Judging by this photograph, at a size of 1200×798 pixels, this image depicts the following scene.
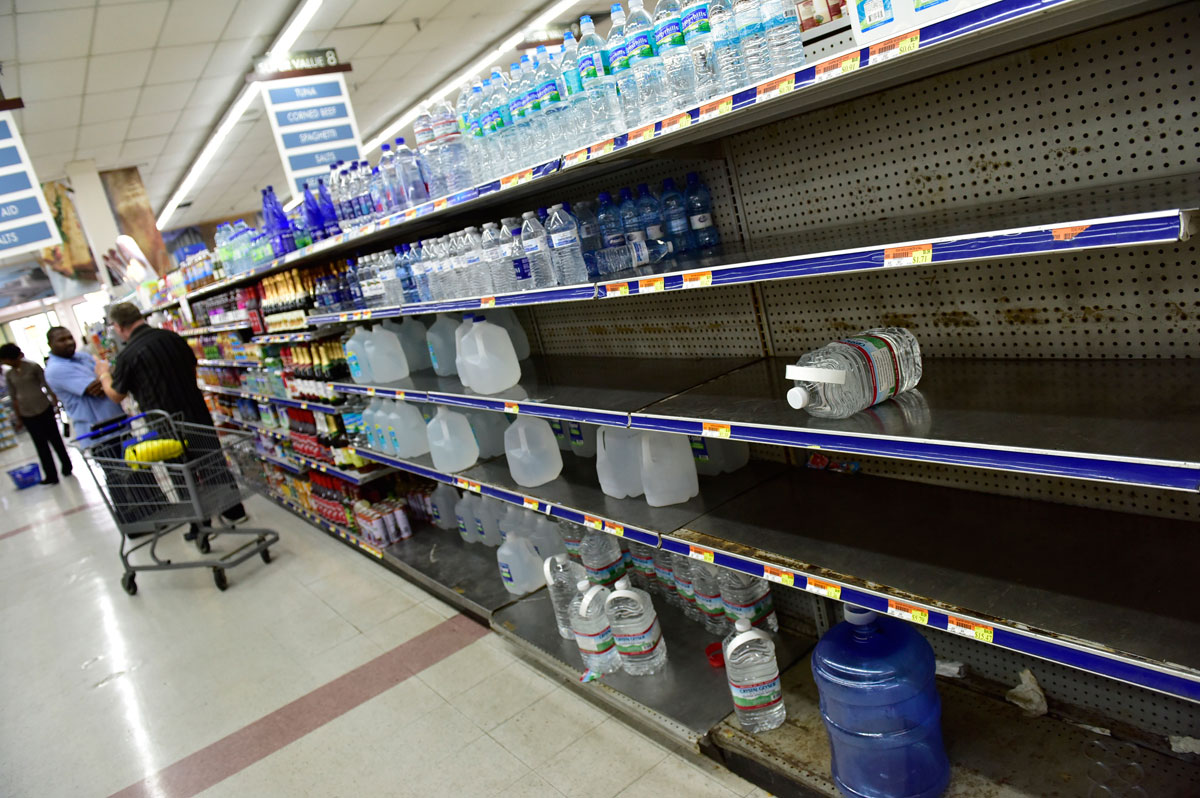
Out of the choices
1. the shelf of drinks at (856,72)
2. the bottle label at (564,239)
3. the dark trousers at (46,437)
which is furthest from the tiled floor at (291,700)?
the dark trousers at (46,437)

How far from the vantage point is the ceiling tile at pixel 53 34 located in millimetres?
5824

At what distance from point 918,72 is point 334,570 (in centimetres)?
444

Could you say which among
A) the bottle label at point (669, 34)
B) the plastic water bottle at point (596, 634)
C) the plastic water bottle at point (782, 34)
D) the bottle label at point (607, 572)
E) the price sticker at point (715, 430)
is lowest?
the plastic water bottle at point (596, 634)

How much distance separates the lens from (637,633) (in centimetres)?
279

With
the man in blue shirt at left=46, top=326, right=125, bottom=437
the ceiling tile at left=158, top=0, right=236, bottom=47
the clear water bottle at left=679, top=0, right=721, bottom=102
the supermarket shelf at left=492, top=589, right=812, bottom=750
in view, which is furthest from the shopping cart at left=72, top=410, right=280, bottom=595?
the clear water bottle at left=679, top=0, right=721, bottom=102

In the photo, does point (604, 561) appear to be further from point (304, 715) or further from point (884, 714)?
point (304, 715)

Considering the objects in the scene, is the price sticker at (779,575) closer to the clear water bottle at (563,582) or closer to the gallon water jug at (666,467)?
the gallon water jug at (666,467)

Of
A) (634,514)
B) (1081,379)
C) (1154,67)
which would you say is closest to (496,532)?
(634,514)

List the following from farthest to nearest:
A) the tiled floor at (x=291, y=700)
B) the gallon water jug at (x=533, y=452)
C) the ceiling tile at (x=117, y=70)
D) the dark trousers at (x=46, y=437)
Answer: the dark trousers at (x=46, y=437)
the ceiling tile at (x=117, y=70)
the gallon water jug at (x=533, y=452)
the tiled floor at (x=291, y=700)

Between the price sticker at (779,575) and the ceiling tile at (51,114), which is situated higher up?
the ceiling tile at (51,114)

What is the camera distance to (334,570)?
498 centimetres

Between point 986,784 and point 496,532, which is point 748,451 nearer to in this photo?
Result: point 986,784

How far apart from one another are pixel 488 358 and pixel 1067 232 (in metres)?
2.57

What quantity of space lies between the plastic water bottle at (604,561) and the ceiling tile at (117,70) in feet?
22.3
